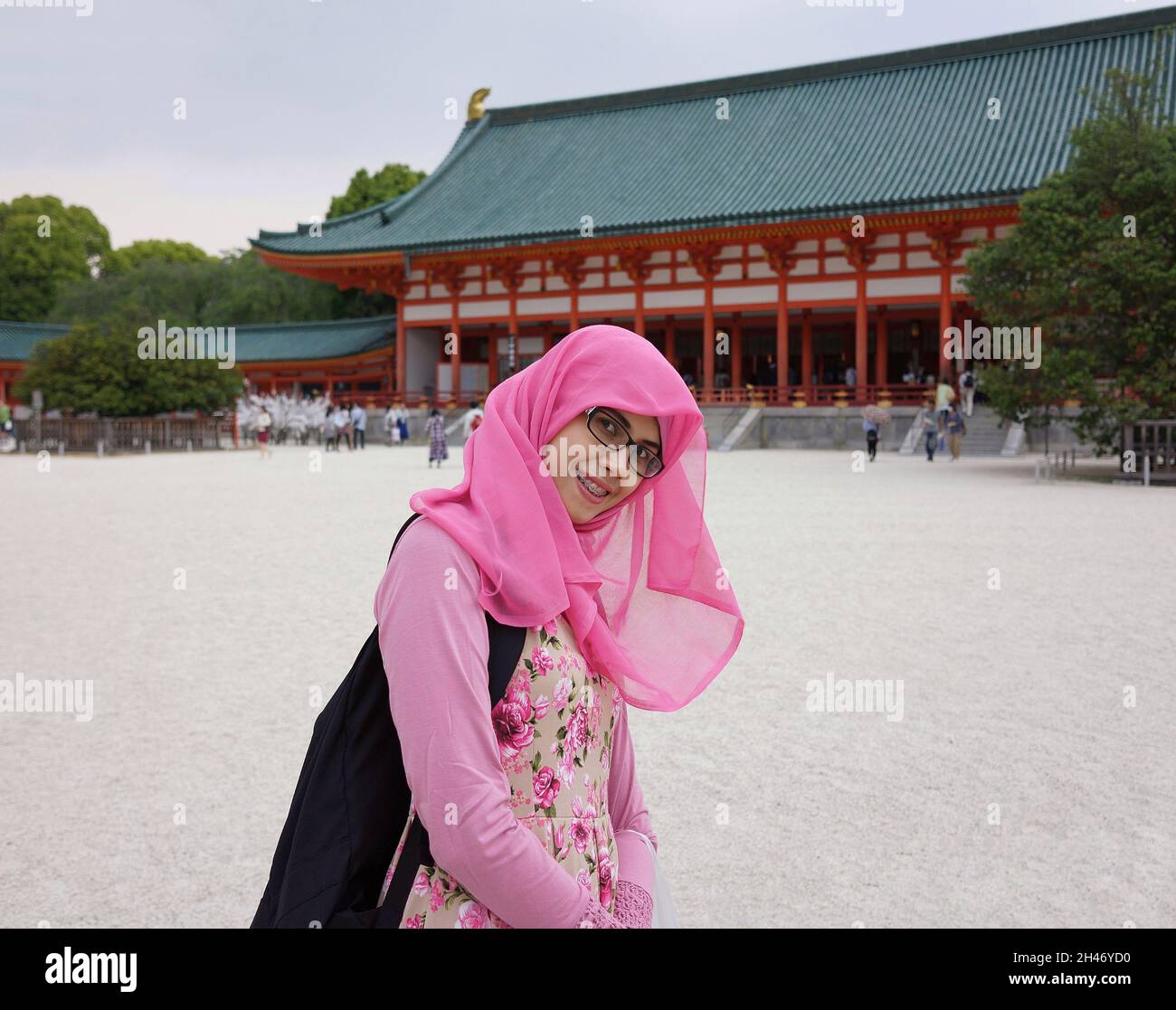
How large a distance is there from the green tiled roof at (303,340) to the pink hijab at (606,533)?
110ft

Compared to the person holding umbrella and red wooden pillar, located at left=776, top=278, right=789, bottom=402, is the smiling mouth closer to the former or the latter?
the person holding umbrella

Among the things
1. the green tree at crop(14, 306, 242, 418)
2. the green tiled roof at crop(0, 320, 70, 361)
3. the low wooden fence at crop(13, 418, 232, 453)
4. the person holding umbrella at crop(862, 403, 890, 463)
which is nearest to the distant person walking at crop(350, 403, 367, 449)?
the green tree at crop(14, 306, 242, 418)

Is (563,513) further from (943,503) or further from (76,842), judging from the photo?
(943,503)

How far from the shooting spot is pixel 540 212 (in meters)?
30.2

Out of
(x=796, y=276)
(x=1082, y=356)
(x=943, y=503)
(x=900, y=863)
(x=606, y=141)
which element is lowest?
(x=900, y=863)

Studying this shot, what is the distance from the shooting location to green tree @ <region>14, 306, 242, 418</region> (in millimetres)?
27516

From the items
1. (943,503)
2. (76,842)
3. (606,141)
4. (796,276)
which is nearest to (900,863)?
(76,842)

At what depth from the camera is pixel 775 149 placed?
29.3 meters

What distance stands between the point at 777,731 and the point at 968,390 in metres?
21.2

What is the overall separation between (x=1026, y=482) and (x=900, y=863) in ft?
44.8

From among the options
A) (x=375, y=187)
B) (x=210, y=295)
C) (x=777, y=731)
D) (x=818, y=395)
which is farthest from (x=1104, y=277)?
(x=210, y=295)

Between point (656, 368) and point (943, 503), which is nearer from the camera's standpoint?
point (656, 368)

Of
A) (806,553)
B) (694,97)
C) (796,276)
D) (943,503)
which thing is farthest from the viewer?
(694,97)

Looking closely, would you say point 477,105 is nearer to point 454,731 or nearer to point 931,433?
point 931,433
